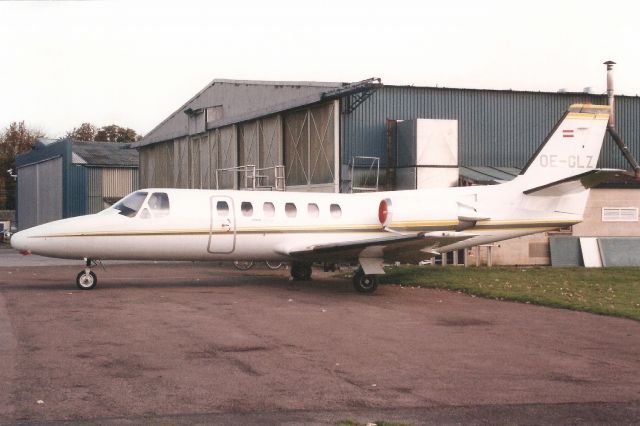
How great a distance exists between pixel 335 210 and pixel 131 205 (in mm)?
5760

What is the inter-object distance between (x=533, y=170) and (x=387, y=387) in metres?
15.9

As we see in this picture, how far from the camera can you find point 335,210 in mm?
22750

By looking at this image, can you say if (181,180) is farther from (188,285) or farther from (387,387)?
(387,387)

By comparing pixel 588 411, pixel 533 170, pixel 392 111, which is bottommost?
pixel 588 411

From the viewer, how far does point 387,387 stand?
374 inches

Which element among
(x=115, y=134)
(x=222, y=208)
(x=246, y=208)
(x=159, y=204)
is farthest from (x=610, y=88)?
(x=115, y=134)

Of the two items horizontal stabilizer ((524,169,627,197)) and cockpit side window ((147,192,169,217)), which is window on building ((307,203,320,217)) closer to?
cockpit side window ((147,192,169,217))

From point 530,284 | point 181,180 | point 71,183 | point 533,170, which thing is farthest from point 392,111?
point 71,183

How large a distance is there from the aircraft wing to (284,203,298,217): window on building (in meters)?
1.01

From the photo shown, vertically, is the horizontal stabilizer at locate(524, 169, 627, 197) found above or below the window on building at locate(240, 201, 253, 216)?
above

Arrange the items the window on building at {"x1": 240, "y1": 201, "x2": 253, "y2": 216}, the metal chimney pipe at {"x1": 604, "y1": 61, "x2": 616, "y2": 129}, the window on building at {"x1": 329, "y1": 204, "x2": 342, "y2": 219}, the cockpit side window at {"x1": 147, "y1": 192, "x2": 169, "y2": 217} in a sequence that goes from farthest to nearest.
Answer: the metal chimney pipe at {"x1": 604, "y1": 61, "x2": 616, "y2": 129} → the window on building at {"x1": 329, "y1": 204, "x2": 342, "y2": 219} → the window on building at {"x1": 240, "y1": 201, "x2": 253, "y2": 216} → the cockpit side window at {"x1": 147, "y1": 192, "x2": 169, "y2": 217}

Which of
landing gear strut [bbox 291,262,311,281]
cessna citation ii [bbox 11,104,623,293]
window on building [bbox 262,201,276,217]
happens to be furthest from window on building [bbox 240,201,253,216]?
landing gear strut [bbox 291,262,311,281]

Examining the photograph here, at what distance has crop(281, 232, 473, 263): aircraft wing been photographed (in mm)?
19703

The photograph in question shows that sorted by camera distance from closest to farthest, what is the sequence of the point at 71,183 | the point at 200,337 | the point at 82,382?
1. the point at 82,382
2. the point at 200,337
3. the point at 71,183
